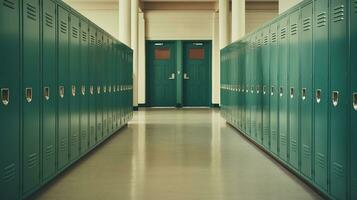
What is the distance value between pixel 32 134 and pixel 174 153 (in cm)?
386

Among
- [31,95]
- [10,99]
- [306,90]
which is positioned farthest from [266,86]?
[10,99]

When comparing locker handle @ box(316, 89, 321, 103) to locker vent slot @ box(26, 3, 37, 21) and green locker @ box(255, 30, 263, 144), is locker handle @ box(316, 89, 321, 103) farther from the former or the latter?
green locker @ box(255, 30, 263, 144)

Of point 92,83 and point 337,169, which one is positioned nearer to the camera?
point 337,169

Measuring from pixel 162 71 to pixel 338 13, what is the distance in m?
18.6

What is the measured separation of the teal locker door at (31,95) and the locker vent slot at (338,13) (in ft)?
8.23

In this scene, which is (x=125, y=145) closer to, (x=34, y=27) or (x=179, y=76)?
(x=34, y=27)

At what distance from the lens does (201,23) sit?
2227 cm

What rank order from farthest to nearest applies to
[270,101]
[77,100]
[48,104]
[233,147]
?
1. [233,147]
2. [270,101]
3. [77,100]
4. [48,104]

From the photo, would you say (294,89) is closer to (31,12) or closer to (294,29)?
(294,29)

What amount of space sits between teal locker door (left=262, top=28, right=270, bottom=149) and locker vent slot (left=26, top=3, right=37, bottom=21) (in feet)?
12.6

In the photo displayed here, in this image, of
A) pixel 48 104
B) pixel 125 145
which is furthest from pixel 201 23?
pixel 48 104

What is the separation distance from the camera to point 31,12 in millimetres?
4402

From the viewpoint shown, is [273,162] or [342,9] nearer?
[342,9]

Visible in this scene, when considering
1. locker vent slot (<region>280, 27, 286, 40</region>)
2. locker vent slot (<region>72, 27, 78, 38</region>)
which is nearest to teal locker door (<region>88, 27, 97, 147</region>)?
locker vent slot (<region>72, 27, 78, 38</region>)
